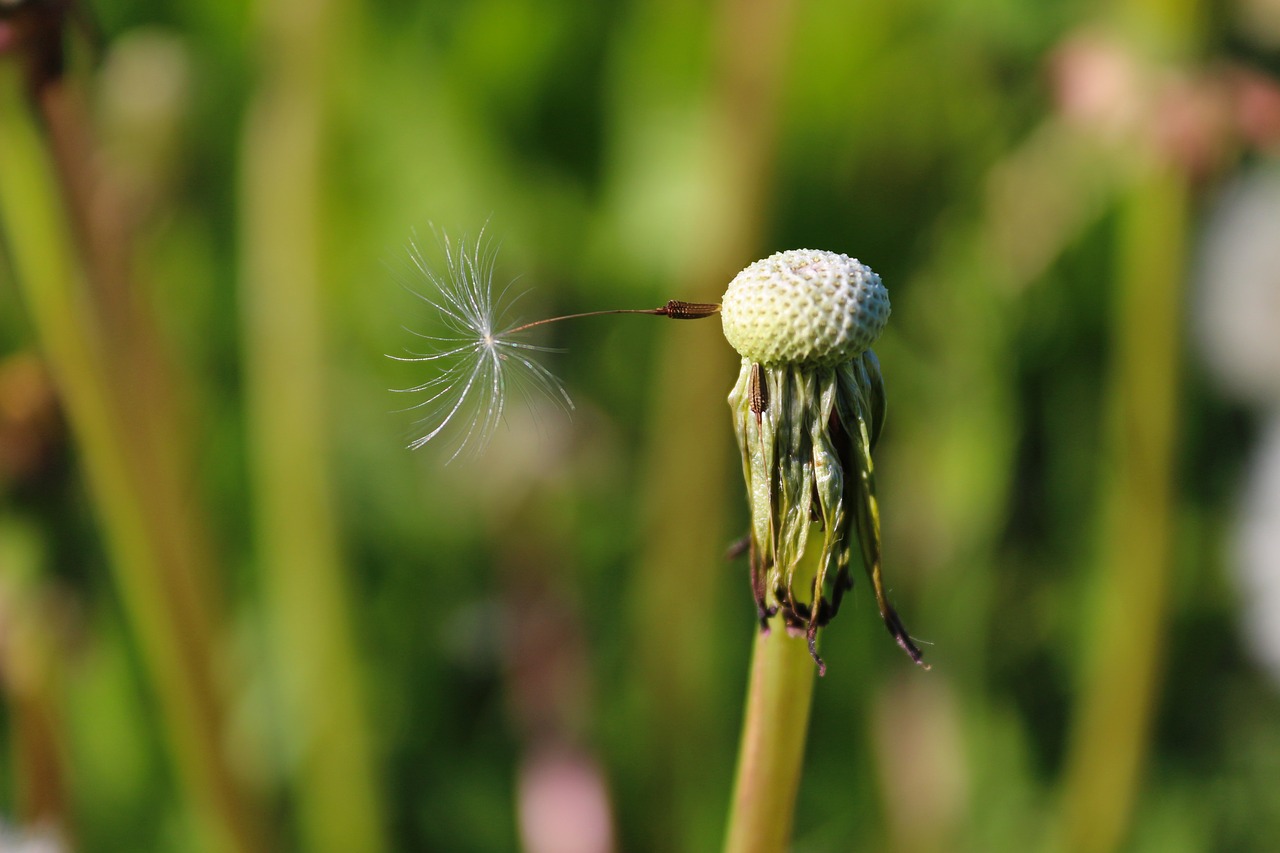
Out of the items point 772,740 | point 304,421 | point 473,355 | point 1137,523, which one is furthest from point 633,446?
point 772,740

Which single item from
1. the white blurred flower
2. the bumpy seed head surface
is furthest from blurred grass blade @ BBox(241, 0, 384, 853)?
the white blurred flower

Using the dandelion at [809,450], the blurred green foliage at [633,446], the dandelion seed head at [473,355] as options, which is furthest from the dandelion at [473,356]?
the blurred green foliage at [633,446]

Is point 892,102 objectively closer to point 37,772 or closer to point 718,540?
point 718,540

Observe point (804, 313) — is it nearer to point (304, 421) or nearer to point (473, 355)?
point (473, 355)

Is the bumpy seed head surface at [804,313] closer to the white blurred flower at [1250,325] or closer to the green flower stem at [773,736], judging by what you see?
the green flower stem at [773,736]

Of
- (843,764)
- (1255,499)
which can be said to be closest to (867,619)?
(843,764)

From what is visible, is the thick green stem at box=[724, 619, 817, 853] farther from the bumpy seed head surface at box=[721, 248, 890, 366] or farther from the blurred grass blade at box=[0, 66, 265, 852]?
the blurred grass blade at box=[0, 66, 265, 852]

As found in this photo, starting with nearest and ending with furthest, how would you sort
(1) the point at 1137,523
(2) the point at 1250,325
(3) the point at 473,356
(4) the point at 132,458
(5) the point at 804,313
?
(5) the point at 804,313 → (3) the point at 473,356 → (4) the point at 132,458 → (1) the point at 1137,523 → (2) the point at 1250,325
